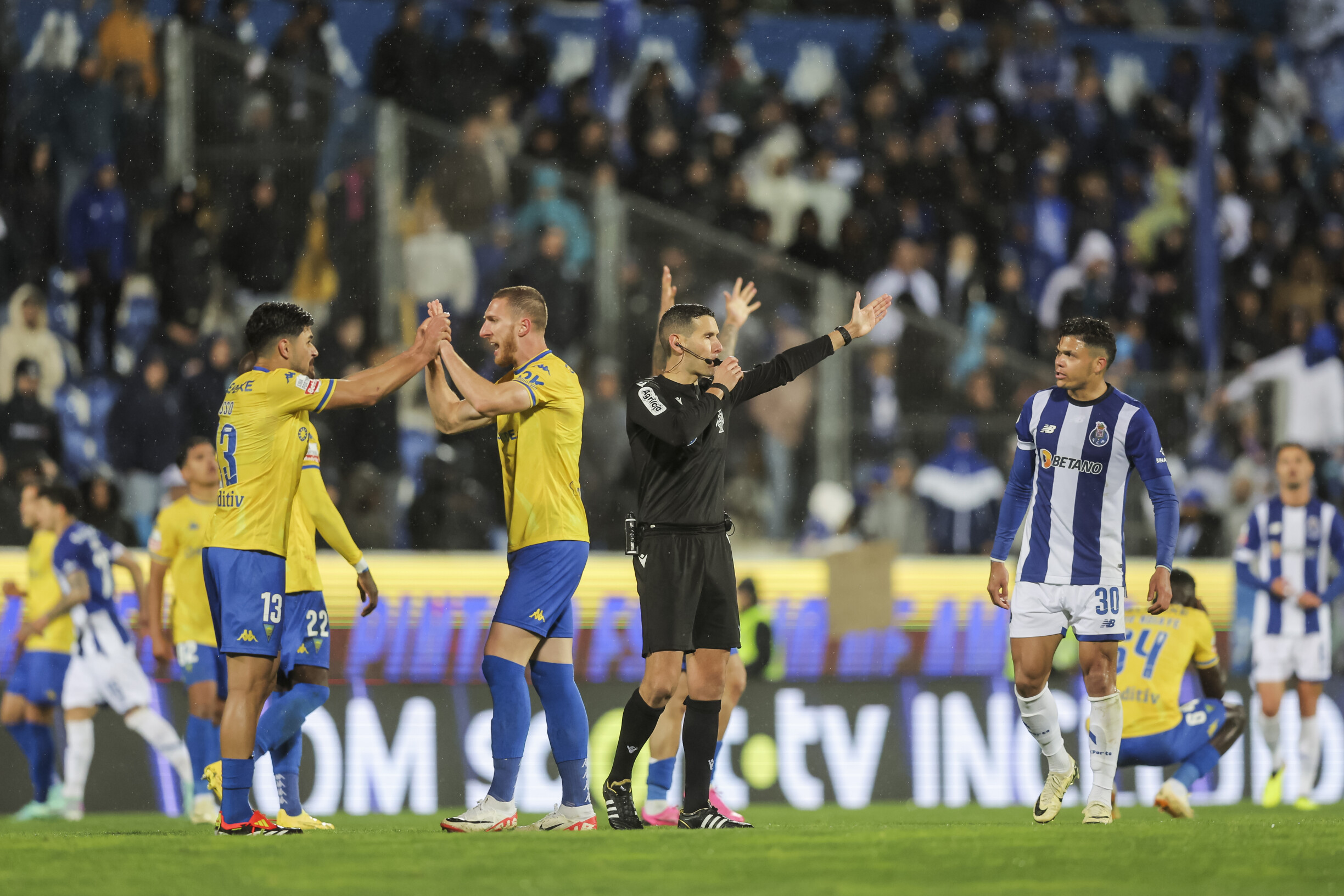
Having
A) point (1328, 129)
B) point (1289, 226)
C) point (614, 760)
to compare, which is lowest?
point (614, 760)

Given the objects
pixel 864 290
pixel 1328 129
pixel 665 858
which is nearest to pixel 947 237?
pixel 864 290

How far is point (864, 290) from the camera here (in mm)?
14531

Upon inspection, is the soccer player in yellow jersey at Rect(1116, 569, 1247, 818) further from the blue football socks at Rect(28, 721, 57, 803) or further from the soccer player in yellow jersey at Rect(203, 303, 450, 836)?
the blue football socks at Rect(28, 721, 57, 803)

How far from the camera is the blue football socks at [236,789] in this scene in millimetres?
6750

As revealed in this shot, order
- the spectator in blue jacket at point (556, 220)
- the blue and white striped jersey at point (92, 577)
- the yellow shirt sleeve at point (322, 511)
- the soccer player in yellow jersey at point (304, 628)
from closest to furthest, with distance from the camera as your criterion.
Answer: the soccer player in yellow jersey at point (304, 628), the yellow shirt sleeve at point (322, 511), the blue and white striped jersey at point (92, 577), the spectator in blue jacket at point (556, 220)

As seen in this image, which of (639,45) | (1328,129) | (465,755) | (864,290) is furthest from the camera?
(1328,129)

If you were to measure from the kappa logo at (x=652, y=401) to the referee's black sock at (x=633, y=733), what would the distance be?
118 centimetres

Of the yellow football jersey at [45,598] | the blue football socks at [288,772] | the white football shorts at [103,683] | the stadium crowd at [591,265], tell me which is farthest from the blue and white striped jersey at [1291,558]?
the yellow football jersey at [45,598]

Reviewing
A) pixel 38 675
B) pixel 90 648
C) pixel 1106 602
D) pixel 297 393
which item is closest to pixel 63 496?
pixel 90 648

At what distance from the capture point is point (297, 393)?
6.86 meters

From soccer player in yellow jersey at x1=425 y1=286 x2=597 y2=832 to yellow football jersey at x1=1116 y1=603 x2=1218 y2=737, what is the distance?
3.44m

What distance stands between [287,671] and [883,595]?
5.40 m

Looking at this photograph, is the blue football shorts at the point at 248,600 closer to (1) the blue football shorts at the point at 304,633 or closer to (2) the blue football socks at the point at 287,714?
(2) the blue football socks at the point at 287,714

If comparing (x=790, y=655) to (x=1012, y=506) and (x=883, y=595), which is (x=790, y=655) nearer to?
(x=883, y=595)
